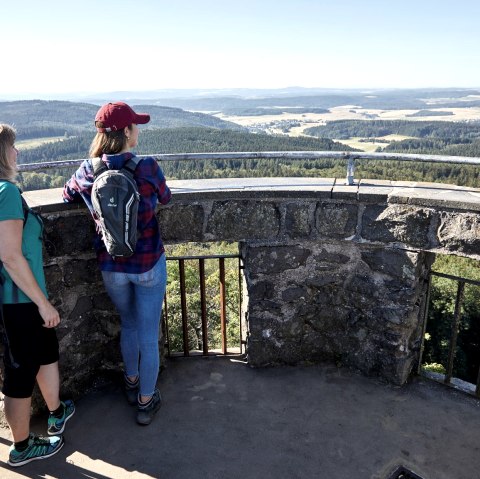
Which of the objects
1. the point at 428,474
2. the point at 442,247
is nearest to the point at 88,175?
the point at 442,247

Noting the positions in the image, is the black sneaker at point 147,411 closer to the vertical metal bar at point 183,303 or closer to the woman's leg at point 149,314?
the woman's leg at point 149,314

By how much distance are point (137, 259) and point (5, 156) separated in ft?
2.63

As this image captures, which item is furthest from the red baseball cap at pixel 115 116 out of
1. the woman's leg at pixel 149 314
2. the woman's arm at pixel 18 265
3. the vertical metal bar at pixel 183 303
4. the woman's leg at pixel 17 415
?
the woman's leg at pixel 17 415

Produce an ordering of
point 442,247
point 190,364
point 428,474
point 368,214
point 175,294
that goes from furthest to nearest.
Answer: point 175,294
point 190,364
point 368,214
point 442,247
point 428,474

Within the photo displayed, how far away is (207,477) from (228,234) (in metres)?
1.45

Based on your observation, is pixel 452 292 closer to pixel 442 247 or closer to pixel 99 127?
pixel 442 247

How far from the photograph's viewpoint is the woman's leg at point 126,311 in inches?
97.3

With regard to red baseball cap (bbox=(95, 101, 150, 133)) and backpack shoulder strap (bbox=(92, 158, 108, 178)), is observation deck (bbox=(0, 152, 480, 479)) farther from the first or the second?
red baseball cap (bbox=(95, 101, 150, 133))

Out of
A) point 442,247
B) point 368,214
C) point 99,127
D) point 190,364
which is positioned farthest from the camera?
point 190,364

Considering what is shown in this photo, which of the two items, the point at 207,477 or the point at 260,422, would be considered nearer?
the point at 207,477

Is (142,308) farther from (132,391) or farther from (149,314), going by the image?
(132,391)

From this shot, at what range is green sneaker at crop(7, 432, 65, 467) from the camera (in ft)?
7.84

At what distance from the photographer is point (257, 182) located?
3.23 meters

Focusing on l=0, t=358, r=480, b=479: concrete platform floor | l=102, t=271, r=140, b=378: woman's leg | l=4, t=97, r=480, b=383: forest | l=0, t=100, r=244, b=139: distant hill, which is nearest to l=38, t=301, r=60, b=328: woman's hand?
l=102, t=271, r=140, b=378: woman's leg
